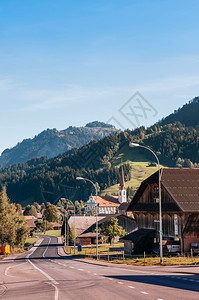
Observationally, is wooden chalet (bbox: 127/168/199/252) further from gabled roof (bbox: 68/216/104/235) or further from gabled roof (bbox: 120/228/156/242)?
gabled roof (bbox: 68/216/104/235)

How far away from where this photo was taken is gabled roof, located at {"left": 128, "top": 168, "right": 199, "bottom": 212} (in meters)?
48.7

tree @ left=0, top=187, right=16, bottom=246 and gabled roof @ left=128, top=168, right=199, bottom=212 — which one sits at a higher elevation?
gabled roof @ left=128, top=168, right=199, bottom=212

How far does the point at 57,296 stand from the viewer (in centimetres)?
1723

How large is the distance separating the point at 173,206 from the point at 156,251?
7361 millimetres

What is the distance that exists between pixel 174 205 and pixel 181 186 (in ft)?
13.6

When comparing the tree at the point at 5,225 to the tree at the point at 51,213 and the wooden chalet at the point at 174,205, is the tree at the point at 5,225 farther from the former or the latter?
the tree at the point at 51,213

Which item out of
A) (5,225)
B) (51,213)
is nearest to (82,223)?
(5,225)

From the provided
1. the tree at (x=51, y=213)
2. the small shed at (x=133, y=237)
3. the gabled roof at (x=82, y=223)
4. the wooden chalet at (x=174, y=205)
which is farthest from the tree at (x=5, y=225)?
the tree at (x=51, y=213)

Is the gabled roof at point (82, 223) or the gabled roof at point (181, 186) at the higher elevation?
the gabled roof at point (181, 186)

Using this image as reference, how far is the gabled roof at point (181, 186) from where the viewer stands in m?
48.7

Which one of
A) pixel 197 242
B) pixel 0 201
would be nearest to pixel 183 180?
pixel 197 242

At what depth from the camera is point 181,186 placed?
52562mm

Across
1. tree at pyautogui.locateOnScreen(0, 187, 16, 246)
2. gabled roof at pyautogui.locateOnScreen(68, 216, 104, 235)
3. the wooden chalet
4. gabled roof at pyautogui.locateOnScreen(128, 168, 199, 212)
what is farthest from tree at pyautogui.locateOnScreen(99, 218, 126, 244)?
gabled roof at pyautogui.locateOnScreen(128, 168, 199, 212)

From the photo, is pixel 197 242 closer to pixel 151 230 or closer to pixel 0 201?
pixel 151 230
